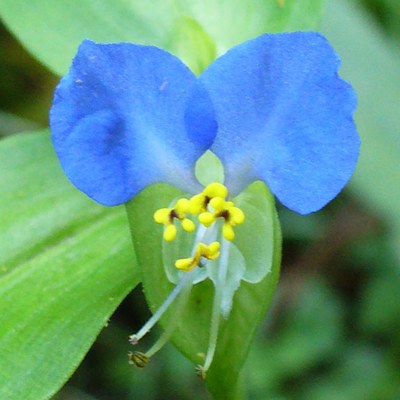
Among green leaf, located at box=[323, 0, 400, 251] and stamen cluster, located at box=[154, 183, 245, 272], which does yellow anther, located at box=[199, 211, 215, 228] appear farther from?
green leaf, located at box=[323, 0, 400, 251]

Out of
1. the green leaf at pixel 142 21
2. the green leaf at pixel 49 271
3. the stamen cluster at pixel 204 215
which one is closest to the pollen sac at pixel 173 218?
the stamen cluster at pixel 204 215

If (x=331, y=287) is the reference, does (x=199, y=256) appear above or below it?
above

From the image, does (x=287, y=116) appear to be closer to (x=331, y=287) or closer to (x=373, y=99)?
(x=373, y=99)

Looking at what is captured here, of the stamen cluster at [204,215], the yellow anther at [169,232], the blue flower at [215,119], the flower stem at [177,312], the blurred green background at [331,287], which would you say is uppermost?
the blue flower at [215,119]

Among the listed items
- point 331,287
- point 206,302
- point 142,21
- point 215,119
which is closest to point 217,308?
point 206,302

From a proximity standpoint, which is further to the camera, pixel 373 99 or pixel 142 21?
pixel 373 99

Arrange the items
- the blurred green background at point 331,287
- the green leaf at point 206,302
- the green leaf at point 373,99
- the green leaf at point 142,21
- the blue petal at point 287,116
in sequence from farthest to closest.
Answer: the blurred green background at point 331,287
the green leaf at point 373,99
the green leaf at point 142,21
the green leaf at point 206,302
the blue petal at point 287,116

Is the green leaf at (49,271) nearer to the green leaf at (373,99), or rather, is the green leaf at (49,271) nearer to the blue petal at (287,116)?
the blue petal at (287,116)
